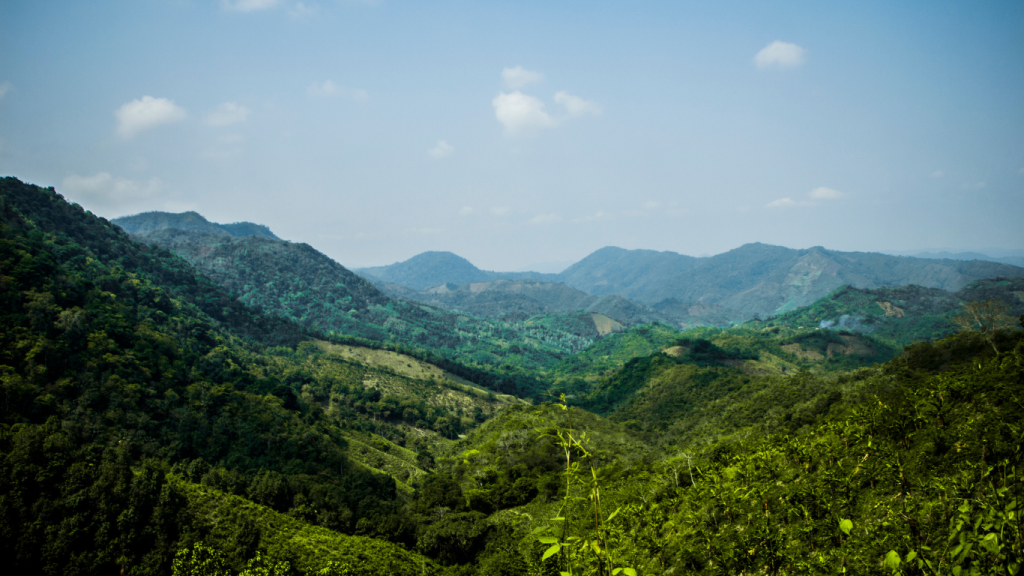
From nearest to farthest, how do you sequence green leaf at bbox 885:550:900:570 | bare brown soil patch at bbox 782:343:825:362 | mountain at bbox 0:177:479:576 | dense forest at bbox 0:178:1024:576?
1. green leaf at bbox 885:550:900:570
2. dense forest at bbox 0:178:1024:576
3. mountain at bbox 0:177:479:576
4. bare brown soil patch at bbox 782:343:825:362

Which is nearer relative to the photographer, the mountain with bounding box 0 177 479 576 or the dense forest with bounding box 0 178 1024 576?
the dense forest with bounding box 0 178 1024 576

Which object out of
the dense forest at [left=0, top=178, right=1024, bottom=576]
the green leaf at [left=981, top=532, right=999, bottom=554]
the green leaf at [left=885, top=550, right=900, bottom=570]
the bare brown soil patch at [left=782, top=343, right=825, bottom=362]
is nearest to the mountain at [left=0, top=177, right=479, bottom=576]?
the dense forest at [left=0, top=178, right=1024, bottom=576]

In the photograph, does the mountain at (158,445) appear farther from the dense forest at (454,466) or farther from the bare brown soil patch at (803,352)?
the bare brown soil patch at (803,352)

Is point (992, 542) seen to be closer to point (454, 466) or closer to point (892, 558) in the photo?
point (892, 558)

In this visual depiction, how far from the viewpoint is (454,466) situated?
61656mm

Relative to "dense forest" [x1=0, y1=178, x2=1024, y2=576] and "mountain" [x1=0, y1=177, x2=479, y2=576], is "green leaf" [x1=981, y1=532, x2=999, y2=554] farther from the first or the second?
"mountain" [x1=0, y1=177, x2=479, y2=576]

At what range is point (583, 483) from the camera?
3541mm

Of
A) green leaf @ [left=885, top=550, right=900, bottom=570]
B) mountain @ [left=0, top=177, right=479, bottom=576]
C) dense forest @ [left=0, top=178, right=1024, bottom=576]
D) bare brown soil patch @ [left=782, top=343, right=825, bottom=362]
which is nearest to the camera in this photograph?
green leaf @ [left=885, top=550, right=900, bottom=570]

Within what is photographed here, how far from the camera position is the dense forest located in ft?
36.8

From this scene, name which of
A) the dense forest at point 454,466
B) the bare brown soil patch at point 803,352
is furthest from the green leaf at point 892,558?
the bare brown soil patch at point 803,352

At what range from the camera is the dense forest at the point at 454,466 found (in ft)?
36.8

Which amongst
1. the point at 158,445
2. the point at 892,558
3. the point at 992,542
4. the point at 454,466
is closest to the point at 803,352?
the point at 454,466

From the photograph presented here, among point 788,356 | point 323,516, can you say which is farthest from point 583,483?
point 788,356

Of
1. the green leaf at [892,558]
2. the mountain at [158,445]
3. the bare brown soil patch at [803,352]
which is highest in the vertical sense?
the green leaf at [892,558]
